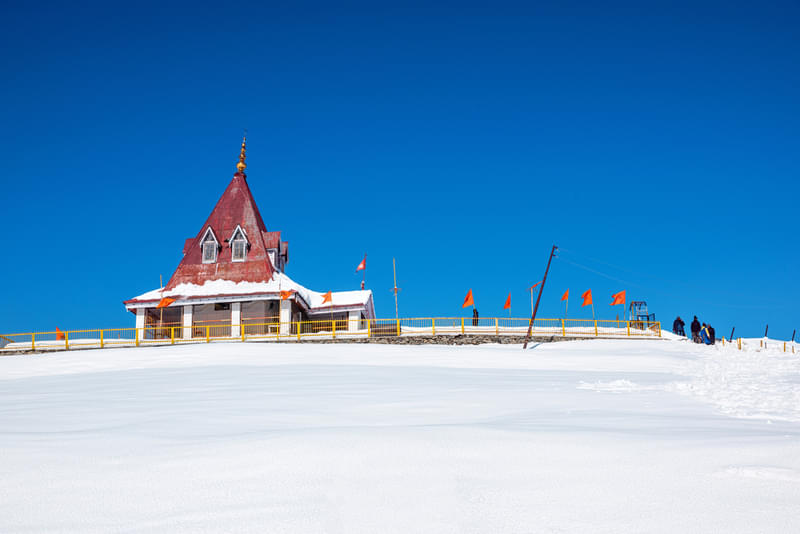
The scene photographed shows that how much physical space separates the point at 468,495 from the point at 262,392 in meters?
5.80

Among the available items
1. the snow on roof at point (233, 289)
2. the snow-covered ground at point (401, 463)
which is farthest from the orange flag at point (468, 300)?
the snow-covered ground at point (401, 463)

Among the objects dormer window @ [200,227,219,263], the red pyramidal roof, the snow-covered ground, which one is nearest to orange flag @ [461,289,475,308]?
the red pyramidal roof

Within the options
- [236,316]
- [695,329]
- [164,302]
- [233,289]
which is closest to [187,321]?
[164,302]

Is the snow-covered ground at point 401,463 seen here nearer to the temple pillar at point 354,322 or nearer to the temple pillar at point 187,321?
the temple pillar at point 187,321

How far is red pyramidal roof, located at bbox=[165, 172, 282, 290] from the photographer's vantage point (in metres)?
30.7

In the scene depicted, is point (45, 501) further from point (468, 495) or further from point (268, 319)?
point (268, 319)

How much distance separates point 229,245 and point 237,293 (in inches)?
158

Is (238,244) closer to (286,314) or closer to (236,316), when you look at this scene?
(236,316)

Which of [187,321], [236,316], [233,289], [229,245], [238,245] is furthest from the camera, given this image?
[229,245]

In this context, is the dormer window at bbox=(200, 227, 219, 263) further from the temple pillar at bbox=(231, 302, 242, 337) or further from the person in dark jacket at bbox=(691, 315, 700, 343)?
the person in dark jacket at bbox=(691, 315, 700, 343)

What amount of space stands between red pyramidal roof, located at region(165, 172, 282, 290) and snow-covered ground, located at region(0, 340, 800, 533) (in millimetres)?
23118

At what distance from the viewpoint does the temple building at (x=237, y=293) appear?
28.9 metres

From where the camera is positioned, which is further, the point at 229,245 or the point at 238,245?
the point at 229,245

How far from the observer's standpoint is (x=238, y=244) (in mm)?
31516
